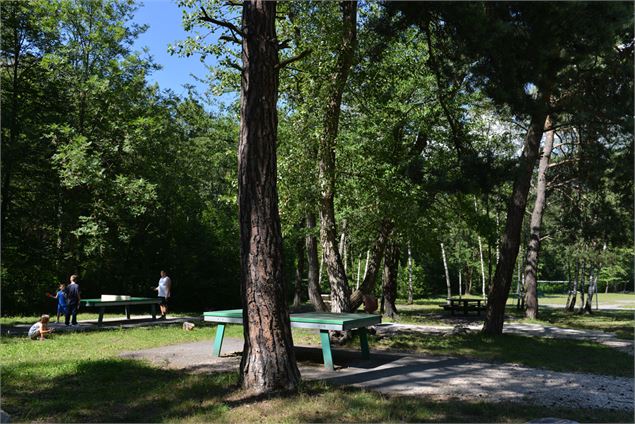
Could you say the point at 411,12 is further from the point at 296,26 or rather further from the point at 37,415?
the point at 37,415

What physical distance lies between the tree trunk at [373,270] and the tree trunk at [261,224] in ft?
22.9

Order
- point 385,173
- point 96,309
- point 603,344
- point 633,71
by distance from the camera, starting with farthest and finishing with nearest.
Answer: point 96,309, point 385,173, point 603,344, point 633,71

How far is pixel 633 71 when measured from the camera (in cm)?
1091

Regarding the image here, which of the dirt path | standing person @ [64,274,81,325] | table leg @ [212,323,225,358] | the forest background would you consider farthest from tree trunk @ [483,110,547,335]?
standing person @ [64,274,81,325]

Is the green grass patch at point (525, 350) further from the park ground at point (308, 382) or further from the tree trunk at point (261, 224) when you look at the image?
the tree trunk at point (261, 224)

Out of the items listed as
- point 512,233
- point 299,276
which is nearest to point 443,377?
point 512,233

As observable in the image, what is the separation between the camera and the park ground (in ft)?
18.5

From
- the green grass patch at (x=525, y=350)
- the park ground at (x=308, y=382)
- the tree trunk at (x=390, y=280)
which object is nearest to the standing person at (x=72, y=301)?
the park ground at (x=308, y=382)

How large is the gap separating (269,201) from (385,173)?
7960 mm

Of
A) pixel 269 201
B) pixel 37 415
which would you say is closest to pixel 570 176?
pixel 269 201

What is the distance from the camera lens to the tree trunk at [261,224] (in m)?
6.53

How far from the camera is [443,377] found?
7711 millimetres

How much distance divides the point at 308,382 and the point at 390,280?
1365cm

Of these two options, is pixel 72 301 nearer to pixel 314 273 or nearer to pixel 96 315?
pixel 96 315
